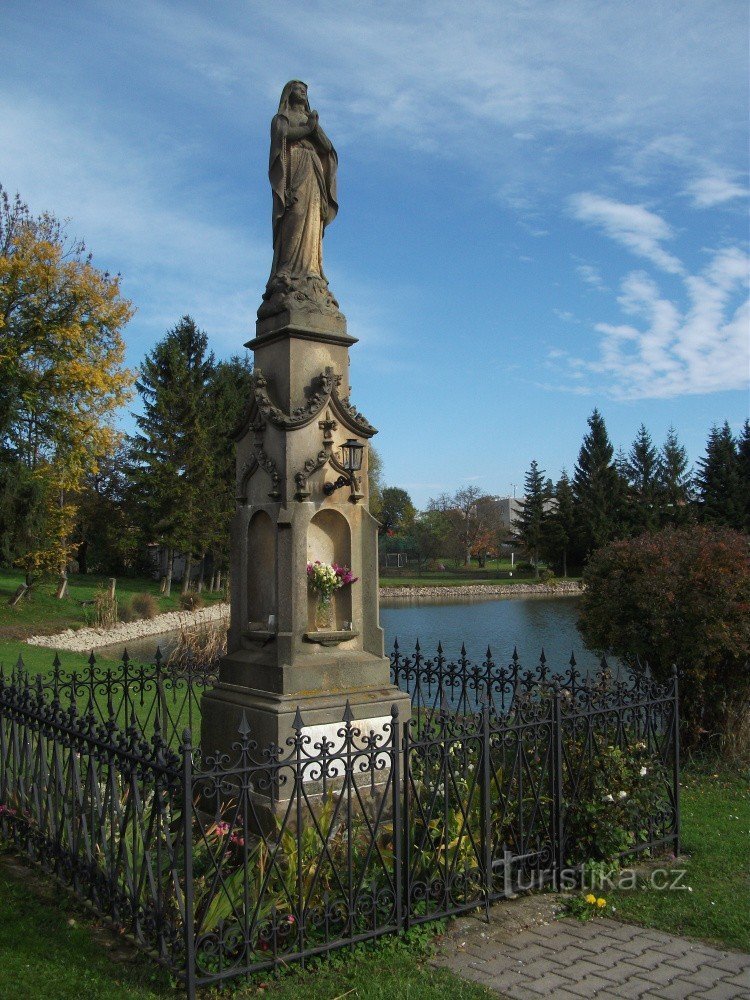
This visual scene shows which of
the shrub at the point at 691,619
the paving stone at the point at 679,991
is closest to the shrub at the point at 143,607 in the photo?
A: the shrub at the point at 691,619

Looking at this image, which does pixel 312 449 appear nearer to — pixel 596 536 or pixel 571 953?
pixel 571 953

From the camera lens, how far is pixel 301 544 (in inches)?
257

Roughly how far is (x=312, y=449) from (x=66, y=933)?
3.73 metres

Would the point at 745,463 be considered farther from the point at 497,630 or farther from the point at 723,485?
the point at 497,630

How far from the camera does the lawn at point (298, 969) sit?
421 centimetres

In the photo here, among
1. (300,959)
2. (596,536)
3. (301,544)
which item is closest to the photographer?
(300,959)

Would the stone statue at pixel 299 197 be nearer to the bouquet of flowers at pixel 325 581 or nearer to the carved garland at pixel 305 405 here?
the carved garland at pixel 305 405

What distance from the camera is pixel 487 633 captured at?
28.4m

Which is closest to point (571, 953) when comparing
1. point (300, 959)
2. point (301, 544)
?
point (300, 959)

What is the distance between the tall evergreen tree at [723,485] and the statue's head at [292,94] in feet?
167

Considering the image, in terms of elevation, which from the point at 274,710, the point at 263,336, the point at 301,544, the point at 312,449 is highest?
the point at 263,336

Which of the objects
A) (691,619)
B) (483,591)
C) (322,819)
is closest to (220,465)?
(483,591)

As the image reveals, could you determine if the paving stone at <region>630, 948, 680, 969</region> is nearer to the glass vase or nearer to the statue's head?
the glass vase

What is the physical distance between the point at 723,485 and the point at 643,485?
8.54m
